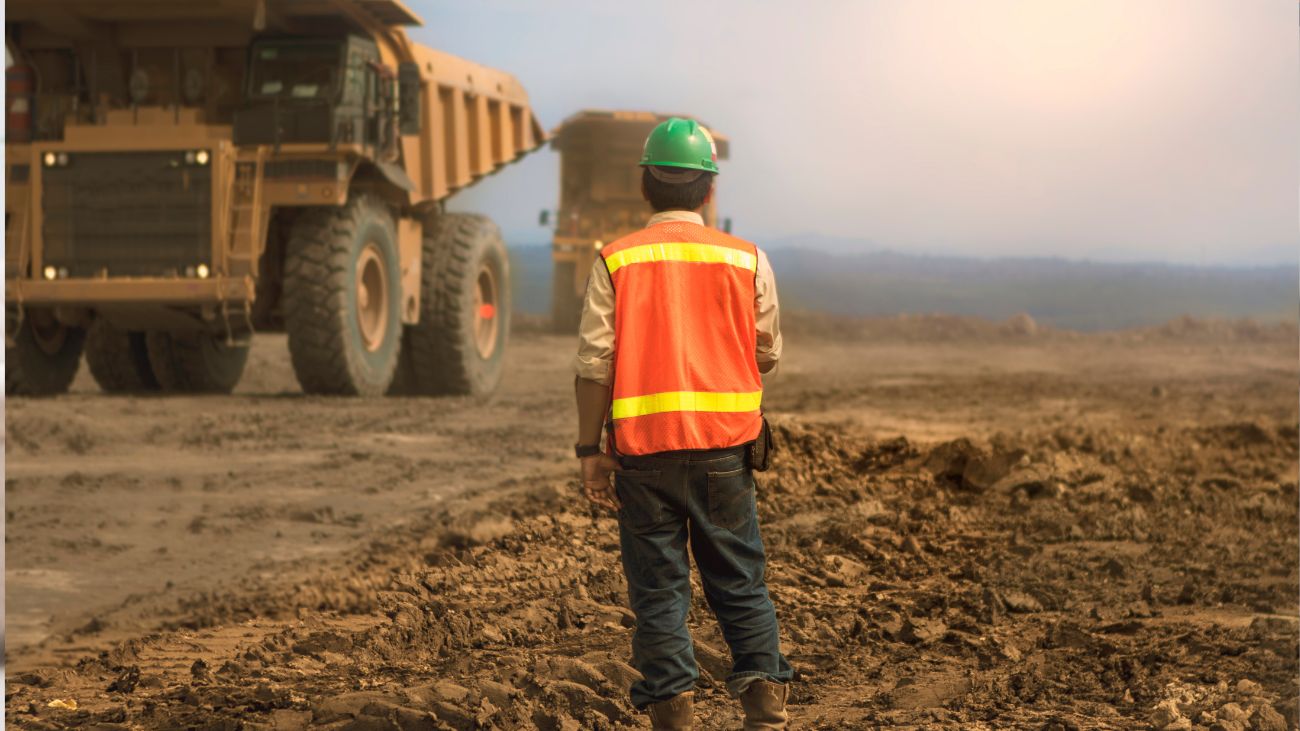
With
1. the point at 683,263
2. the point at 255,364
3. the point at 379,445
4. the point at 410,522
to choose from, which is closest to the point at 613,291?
the point at 683,263

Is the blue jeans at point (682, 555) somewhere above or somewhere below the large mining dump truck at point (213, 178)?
below

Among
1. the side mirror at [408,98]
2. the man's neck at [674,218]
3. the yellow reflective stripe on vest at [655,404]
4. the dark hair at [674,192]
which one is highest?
the side mirror at [408,98]

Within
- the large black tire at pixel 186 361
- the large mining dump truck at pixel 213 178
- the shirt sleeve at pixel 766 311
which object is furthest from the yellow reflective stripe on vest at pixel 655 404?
the large black tire at pixel 186 361

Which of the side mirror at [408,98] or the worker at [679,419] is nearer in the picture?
the worker at [679,419]

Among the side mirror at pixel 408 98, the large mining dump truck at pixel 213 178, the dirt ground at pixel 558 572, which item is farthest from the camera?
the side mirror at pixel 408 98

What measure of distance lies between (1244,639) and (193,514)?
5.42 meters

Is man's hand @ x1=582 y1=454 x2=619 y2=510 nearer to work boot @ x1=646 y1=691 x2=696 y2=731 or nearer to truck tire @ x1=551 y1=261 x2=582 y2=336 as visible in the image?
work boot @ x1=646 y1=691 x2=696 y2=731

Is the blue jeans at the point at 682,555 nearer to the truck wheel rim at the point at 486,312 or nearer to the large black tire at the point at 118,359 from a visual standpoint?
the truck wheel rim at the point at 486,312

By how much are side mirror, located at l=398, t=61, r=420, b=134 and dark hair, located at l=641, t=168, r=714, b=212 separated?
9.05m

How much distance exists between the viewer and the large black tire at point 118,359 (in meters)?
13.9

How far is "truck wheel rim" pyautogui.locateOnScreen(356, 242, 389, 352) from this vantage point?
41.9ft

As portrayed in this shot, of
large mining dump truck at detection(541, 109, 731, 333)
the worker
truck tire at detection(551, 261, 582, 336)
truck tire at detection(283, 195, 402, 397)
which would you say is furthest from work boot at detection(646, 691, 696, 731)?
truck tire at detection(551, 261, 582, 336)

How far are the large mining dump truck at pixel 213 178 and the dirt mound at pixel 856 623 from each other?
439 cm

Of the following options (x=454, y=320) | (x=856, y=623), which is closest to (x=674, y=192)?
(x=856, y=623)
